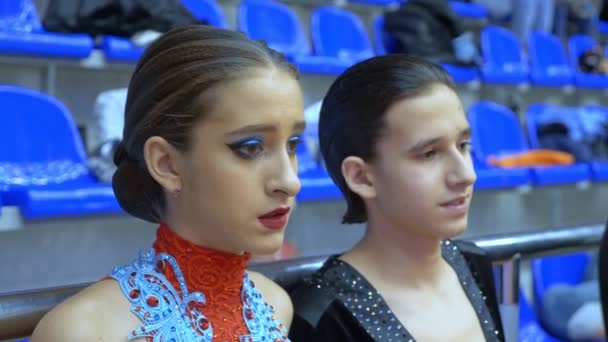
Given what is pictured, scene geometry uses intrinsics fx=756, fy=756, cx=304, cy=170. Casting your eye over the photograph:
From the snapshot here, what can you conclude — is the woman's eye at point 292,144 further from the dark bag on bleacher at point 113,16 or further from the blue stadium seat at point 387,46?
the blue stadium seat at point 387,46

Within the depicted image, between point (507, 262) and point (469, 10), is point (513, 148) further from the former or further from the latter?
point (507, 262)

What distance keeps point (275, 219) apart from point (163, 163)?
0.12 meters

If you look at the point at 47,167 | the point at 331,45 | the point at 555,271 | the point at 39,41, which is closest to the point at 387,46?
the point at 331,45

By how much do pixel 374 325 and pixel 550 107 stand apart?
3.27 metres

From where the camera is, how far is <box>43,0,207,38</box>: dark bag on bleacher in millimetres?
2297

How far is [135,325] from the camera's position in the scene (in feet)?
2.25

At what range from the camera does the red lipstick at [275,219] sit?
72cm

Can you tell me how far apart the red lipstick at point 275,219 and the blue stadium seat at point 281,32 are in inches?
81.3

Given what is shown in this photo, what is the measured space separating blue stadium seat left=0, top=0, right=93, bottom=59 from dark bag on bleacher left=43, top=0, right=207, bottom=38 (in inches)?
2.4

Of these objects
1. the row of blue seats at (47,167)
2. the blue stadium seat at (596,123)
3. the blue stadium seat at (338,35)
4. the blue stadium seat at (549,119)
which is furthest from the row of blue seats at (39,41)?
the blue stadium seat at (596,123)

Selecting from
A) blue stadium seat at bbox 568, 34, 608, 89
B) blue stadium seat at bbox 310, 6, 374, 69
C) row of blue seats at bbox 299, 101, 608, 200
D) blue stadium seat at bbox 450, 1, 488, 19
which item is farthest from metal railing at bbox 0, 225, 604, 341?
blue stadium seat at bbox 568, 34, 608, 89

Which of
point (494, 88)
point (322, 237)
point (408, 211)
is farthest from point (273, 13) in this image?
point (408, 211)

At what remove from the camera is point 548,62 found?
4172mm

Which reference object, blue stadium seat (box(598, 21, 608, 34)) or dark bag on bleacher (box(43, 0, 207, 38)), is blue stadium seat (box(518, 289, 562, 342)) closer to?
dark bag on bleacher (box(43, 0, 207, 38))
